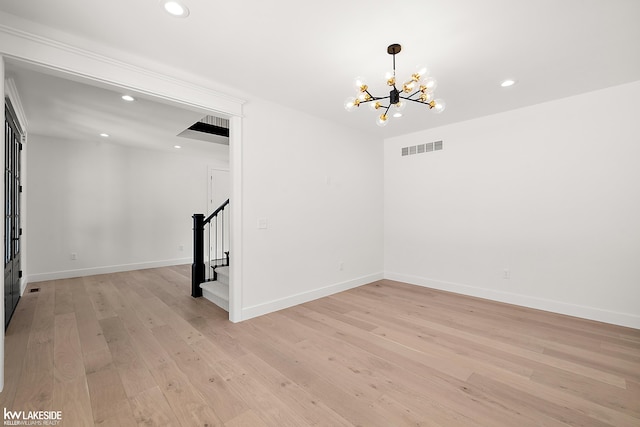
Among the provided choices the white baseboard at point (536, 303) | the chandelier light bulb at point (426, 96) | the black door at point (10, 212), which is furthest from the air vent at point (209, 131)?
the white baseboard at point (536, 303)

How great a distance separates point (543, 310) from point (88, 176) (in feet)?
26.0

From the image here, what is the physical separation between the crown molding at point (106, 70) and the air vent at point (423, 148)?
3097mm

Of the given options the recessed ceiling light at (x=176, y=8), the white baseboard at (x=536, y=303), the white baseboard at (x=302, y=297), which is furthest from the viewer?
the white baseboard at (x=302, y=297)

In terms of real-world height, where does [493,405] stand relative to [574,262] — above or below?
below

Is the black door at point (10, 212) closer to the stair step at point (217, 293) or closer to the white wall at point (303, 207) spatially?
the stair step at point (217, 293)

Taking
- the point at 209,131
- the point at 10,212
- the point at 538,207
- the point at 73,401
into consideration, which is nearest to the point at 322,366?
the point at 73,401

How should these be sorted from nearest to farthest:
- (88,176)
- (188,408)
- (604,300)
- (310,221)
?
(188,408), (604,300), (310,221), (88,176)

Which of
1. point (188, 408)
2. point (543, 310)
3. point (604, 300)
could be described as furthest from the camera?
point (543, 310)

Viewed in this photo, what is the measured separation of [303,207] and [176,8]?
2.54 meters

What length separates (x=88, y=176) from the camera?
5.41 metres

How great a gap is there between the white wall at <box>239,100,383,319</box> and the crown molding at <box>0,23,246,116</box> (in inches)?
19.3

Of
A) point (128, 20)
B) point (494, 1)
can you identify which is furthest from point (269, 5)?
point (494, 1)

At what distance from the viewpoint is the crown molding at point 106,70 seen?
6.51 feet

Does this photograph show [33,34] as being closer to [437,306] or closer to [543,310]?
Answer: [437,306]
